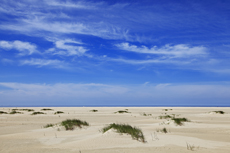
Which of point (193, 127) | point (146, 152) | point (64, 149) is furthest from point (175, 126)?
point (64, 149)

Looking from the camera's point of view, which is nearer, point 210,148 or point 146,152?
point 146,152

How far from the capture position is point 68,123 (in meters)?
12.6

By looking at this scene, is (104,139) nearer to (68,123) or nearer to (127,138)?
(127,138)

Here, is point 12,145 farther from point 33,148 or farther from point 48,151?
point 48,151

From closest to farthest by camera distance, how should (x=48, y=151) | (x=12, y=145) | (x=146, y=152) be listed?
1. (x=146, y=152)
2. (x=48, y=151)
3. (x=12, y=145)

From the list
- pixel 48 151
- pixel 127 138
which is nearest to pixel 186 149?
pixel 127 138

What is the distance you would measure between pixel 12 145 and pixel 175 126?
10.4 metres

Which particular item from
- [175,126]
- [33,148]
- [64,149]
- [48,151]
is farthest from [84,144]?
[175,126]

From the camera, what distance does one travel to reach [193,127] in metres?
13.8

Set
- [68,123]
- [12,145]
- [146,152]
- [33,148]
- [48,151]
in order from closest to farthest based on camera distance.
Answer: [146,152] < [48,151] < [33,148] < [12,145] < [68,123]

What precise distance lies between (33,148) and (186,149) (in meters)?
5.57

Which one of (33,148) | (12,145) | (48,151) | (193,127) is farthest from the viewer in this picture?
(193,127)

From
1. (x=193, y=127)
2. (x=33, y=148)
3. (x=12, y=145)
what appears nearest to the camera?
(x=33, y=148)

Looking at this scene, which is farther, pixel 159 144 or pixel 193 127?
pixel 193 127
